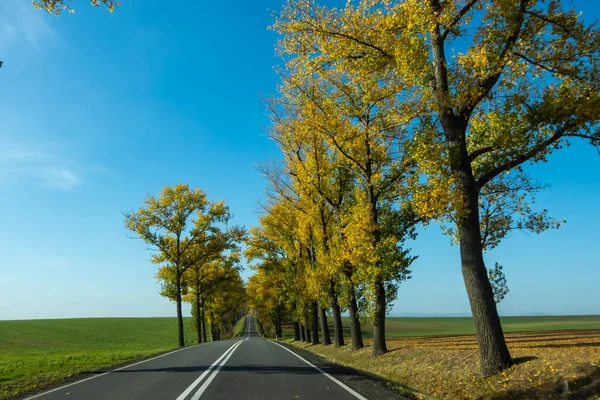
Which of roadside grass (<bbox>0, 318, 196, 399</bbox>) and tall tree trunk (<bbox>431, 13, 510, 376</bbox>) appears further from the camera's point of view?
roadside grass (<bbox>0, 318, 196, 399</bbox>)

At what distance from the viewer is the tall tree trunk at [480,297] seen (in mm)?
8828

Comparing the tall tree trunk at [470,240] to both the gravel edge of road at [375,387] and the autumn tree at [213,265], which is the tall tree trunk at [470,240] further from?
the autumn tree at [213,265]

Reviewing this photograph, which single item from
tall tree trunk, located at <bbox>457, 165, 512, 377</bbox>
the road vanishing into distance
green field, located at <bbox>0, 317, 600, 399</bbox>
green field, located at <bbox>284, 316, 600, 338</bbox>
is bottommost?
green field, located at <bbox>284, 316, 600, 338</bbox>

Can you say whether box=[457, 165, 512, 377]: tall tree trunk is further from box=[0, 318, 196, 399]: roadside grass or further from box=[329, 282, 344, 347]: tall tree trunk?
box=[329, 282, 344, 347]: tall tree trunk

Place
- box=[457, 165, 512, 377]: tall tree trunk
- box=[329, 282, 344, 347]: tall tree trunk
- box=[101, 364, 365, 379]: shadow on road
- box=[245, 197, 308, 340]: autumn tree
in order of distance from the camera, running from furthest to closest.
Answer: box=[245, 197, 308, 340]: autumn tree, box=[329, 282, 344, 347]: tall tree trunk, box=[101, 364, 365, 379]: shadow on road, box=[457, 165, 512, 377]: tall tree trunk

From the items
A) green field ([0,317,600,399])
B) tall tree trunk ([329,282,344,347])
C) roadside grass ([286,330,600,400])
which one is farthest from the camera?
tall tree trunk ([329,282,344,347])

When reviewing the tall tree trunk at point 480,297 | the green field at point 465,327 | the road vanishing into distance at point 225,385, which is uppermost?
the tall tree trunk at point 480,297

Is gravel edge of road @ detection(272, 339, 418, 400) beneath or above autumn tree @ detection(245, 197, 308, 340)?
beneath

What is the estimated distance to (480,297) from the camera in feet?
30.1

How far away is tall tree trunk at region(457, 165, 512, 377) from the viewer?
348 inches

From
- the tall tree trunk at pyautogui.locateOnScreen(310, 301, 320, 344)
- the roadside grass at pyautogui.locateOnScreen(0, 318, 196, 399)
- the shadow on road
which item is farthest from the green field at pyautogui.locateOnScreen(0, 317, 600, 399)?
the tall tree trunk at pyautogui.locateOnScreen(310, 301, 320, 344)

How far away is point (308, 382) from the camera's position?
32.8 ft

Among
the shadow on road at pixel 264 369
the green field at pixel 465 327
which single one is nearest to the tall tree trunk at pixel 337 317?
the green field at pixel 465 327

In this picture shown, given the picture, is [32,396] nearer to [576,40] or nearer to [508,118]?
[508,118]
